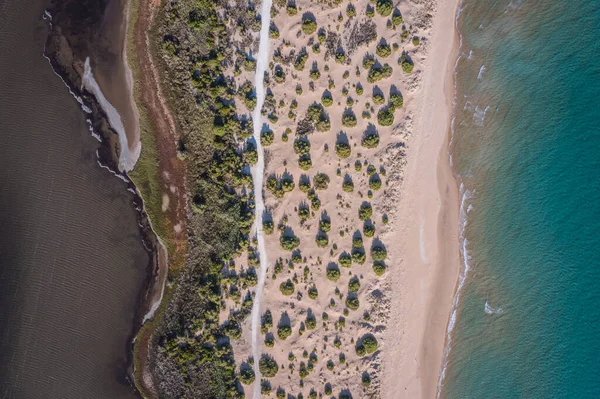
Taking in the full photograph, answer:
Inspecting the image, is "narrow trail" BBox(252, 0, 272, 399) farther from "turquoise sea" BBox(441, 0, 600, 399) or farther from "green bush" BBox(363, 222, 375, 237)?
"turquoise sea" BBox(441, 0, 600, 399)

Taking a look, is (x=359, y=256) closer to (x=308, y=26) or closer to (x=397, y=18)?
(x=308, y=26)

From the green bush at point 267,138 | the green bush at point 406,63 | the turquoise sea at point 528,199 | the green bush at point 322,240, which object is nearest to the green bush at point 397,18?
the green bush at point 406,63

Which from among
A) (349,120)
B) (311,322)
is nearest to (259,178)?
(349,120)

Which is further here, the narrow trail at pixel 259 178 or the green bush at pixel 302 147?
the narrow trail at pixel 259 178

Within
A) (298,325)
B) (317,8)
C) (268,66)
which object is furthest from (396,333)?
(317,8)

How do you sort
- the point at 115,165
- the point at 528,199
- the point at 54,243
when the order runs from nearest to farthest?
the point at 528,199
the point at 54,243
the point at 115,165

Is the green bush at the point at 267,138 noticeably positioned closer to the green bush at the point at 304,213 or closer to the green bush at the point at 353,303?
the green bush at the point at 304,213
